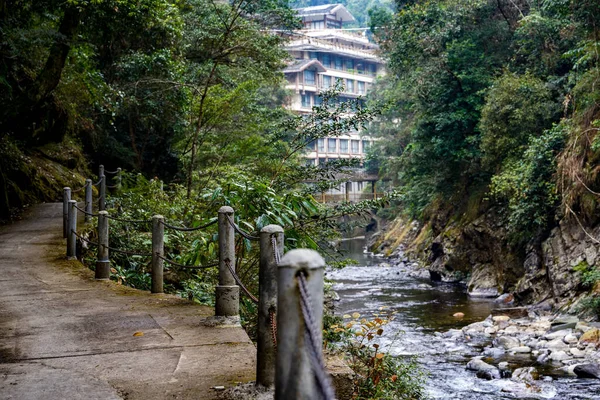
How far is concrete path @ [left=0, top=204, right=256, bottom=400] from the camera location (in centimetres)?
431

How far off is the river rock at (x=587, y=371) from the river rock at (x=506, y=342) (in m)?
2.49

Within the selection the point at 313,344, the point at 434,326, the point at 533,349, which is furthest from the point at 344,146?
the point at 313,344

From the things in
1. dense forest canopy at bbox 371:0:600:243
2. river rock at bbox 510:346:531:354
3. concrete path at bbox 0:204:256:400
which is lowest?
river rock at bbox 510:346:531:354

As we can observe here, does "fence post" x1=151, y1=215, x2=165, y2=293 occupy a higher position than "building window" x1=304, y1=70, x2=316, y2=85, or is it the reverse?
"building window" x1=304, y1=70, x2=316, y2=85

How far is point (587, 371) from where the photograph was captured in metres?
11.6

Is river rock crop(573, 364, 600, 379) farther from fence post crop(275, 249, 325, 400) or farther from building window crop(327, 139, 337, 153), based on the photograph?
building window crop(327, 139, 337, 153)

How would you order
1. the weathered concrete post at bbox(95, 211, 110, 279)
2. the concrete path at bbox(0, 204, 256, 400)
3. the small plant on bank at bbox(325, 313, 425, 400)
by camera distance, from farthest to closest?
the weathered concrete post at bbox(95, 211, 110, 279) → the small plant on bank at bbox(325, 313, 425, 400) → the concrete path at bbox(0, 204, 256, 400)

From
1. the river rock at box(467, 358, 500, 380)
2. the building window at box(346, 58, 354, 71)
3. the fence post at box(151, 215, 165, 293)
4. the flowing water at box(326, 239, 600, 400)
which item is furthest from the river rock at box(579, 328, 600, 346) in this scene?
the building window at box(346, 58, 354, 71)

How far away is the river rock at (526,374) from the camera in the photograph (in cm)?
1159

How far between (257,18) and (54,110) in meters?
7.94

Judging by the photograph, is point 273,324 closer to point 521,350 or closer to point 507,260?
point 521,350

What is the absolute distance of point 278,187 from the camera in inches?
433

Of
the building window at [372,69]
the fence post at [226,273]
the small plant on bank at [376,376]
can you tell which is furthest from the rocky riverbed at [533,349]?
the building window at [372,69]

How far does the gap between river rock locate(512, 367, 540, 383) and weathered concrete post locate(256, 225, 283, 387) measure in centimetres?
866
